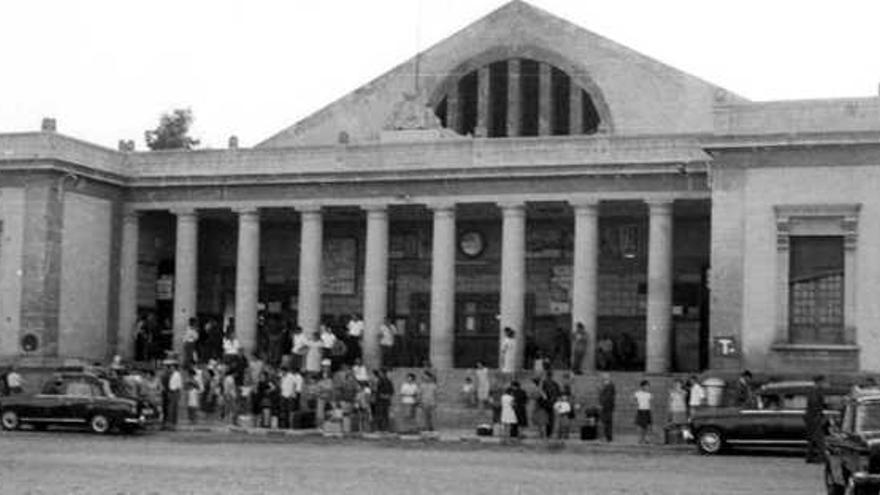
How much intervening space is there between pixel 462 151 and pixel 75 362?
12473 millimetres

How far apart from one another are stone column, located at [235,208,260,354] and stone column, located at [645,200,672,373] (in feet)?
38.7

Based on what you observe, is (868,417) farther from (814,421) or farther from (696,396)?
(696,396)

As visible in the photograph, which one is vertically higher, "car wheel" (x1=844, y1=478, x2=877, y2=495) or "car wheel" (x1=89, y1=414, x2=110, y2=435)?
"car wheel" (x1=844, y1=478, x2=877, y2=495)

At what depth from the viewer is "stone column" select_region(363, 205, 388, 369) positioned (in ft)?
151

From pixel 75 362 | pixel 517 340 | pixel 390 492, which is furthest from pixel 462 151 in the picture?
pixel 390 492

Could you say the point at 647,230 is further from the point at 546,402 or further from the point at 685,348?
the point at 546,402

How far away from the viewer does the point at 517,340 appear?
44000 millimetres

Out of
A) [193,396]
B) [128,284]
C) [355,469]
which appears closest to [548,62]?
[128,284]

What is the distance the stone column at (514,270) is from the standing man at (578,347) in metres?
2.31

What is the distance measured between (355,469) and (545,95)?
3008 cm

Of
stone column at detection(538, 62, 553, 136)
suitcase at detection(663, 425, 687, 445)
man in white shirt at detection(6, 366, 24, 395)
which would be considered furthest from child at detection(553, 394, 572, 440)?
stone column at detection(538, 62, 553, 136)

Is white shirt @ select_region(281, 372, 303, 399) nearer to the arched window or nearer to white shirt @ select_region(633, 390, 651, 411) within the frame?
white shirt @ select_region(633, 390, 651, 411)

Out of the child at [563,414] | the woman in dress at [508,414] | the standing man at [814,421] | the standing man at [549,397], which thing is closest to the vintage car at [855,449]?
the standing man at [814,421]

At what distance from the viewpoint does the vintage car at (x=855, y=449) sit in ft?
62.1
